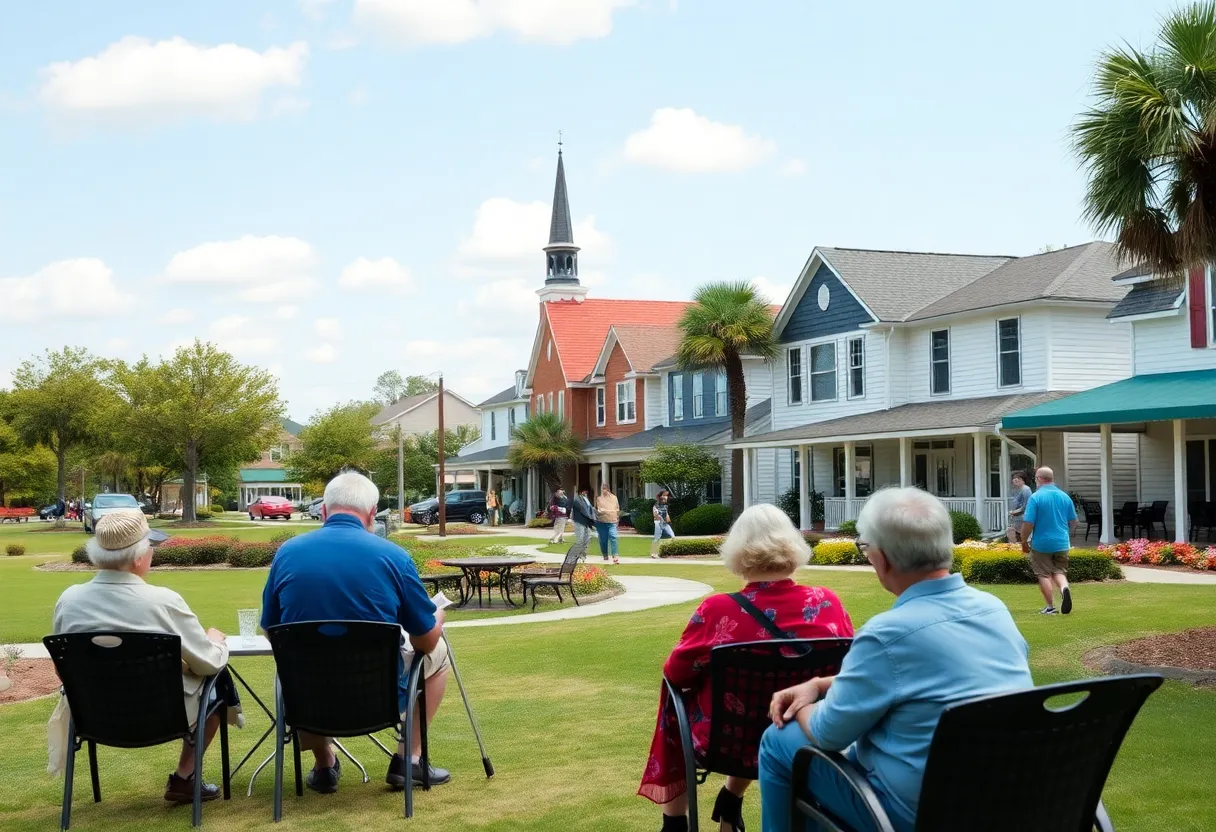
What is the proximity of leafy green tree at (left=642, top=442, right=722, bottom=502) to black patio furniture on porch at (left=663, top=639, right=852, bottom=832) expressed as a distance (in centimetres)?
3561

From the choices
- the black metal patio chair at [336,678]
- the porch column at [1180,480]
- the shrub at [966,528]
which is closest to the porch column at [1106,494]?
the porch column at [1180,480]

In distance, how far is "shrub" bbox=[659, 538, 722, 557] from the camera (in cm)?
3031

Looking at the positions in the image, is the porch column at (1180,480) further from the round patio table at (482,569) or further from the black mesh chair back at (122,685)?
the black mesh chair back at (122,685)

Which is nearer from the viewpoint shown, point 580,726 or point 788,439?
point 580,726

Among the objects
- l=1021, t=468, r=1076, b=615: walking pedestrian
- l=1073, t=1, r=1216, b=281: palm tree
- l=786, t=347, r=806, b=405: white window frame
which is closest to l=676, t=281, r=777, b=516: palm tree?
l=786, t=347, r=806, b=405: white window frame

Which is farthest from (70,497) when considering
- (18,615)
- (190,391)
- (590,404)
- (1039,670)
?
(1039,670)

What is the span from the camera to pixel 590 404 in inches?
2108

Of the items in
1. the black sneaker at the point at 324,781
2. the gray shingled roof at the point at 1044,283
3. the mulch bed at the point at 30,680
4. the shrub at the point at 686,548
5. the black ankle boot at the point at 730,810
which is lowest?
the shrub at the point at 686,548

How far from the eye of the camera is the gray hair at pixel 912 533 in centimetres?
396

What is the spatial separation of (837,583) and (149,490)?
307ft

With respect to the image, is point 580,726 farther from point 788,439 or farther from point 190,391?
point 190,391

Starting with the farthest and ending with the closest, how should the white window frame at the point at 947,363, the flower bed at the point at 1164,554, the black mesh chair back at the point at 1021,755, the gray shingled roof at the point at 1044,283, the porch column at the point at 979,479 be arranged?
the white window frame at the point at 947,363
the gray shingled roof at the point at 1044,283
the porch column at the point at 979,479
the flower bed at the point at 1164,554
the black mesh chair back at the point at 1021,755

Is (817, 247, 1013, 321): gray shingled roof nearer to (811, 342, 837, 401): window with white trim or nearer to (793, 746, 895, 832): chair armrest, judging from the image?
(811, 342, 837, 401): window with white trim

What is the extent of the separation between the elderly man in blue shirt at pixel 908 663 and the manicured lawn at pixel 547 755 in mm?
2488
